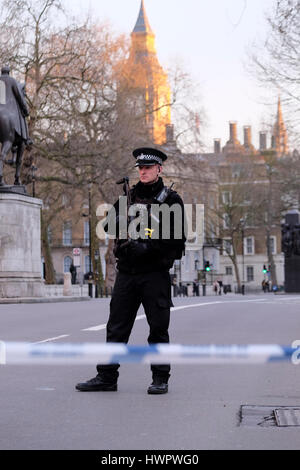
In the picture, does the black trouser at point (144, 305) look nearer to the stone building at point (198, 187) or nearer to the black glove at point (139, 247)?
the black glove at point (139, 247)

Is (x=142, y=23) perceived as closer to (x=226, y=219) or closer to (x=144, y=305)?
(x=226, y=219)

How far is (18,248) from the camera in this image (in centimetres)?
3322

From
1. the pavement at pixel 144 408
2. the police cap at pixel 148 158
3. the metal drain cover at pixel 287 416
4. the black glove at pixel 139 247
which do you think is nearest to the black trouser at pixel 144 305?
the black glove at pixel 139 247

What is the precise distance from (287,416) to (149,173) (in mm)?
2282

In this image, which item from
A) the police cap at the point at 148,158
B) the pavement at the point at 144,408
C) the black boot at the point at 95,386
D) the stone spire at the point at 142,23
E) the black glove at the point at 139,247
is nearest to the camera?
the pavement at the point at 144,408

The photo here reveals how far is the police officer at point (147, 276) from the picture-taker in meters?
7.96

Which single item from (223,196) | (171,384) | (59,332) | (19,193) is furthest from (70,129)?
(223,196)

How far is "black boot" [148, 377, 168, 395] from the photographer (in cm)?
800

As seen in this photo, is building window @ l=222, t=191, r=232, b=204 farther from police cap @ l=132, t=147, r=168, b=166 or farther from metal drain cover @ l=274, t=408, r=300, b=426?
metal drain cover @ l=274, t=408, r=300, b=426

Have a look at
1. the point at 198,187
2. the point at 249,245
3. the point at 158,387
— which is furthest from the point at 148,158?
the point at 249,245

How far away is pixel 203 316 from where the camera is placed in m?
20.6

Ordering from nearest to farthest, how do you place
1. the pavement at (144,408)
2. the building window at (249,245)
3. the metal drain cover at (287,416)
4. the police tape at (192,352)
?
the police tape at (192,352), the pavement at (144,408), the metal drain cover at (287,416), the building window at (249,245)

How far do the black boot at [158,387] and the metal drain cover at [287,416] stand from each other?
1200mm
